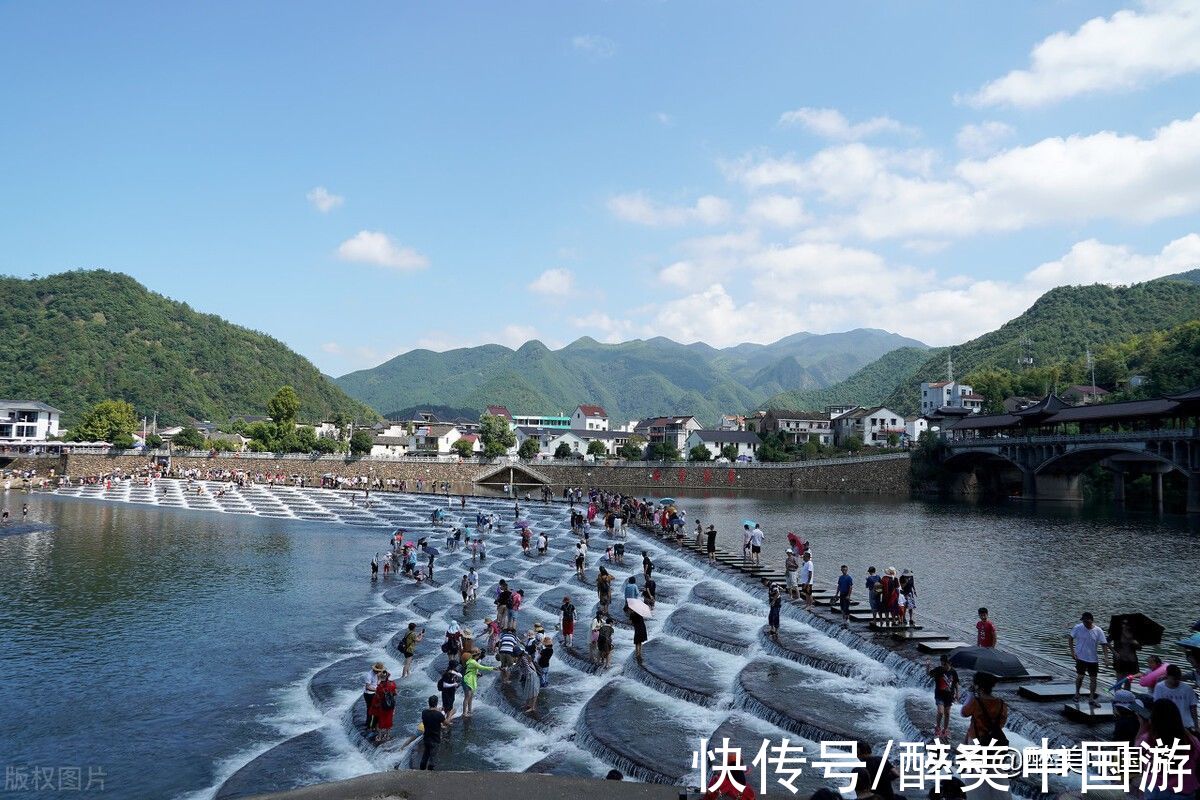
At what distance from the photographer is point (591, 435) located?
144 meters

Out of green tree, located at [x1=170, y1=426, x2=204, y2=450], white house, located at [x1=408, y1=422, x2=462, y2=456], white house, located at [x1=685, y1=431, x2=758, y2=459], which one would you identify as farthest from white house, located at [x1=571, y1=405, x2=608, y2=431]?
green tree, located at [x1=170, y1=426, x2=204, y2=450]

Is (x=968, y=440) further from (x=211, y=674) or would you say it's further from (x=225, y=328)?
(x=225, y=328)

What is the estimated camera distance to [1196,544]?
45.6m

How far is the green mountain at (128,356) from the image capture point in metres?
146

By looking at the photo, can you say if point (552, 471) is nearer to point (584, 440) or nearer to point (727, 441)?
point (584, 440)

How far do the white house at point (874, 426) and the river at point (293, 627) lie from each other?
79.7 m

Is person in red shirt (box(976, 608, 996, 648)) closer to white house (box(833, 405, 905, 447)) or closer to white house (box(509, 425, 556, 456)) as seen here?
white house (box(833, 405, 905, 447))

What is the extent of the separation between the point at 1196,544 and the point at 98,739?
5599cm

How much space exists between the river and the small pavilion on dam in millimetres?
13732

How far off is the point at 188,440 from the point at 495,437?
44.3m

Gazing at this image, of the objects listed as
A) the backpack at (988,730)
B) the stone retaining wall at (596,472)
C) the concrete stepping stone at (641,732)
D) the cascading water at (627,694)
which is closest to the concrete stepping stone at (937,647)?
the cascading water at (627,694)

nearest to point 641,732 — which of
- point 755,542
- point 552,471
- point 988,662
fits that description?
point 988,662

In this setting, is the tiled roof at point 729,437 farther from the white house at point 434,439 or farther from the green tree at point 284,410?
the green tree at point 284,410

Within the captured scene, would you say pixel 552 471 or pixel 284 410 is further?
pixel 284 410
